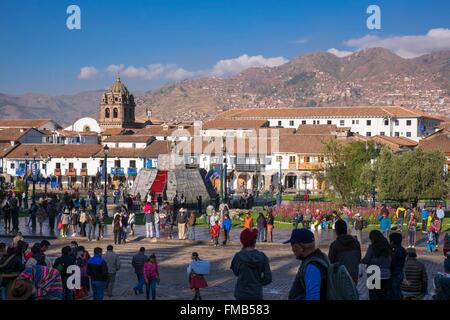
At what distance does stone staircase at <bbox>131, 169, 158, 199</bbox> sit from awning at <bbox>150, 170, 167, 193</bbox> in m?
0.47

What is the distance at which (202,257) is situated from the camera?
22.7 m

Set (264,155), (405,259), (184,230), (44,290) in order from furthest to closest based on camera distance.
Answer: (264,155), (184,230), (405,259), (44,290)

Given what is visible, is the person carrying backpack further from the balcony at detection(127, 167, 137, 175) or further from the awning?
the balcony at detection(127, 167, 137, 175)

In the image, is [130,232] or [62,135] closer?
[130,232]

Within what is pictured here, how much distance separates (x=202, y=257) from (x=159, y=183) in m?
18.7

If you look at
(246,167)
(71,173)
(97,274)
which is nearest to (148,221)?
(97,274)

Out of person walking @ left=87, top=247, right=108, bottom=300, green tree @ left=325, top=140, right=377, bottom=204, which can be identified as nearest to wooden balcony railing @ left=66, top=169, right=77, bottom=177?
green tree @ left=325, top=140, right=377, bottom=204

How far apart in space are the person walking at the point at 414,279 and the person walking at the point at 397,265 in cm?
13

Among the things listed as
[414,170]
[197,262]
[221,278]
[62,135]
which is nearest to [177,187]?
[414,170]

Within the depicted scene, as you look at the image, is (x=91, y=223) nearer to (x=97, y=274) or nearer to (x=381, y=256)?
(x=97, y=274)

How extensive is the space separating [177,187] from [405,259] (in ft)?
97.1

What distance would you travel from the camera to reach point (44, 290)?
9.57 m

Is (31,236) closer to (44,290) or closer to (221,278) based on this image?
(221,278)

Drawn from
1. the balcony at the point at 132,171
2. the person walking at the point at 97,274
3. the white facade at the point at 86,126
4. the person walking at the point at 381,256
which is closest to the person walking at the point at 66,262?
the person walking at the point at 97,274
